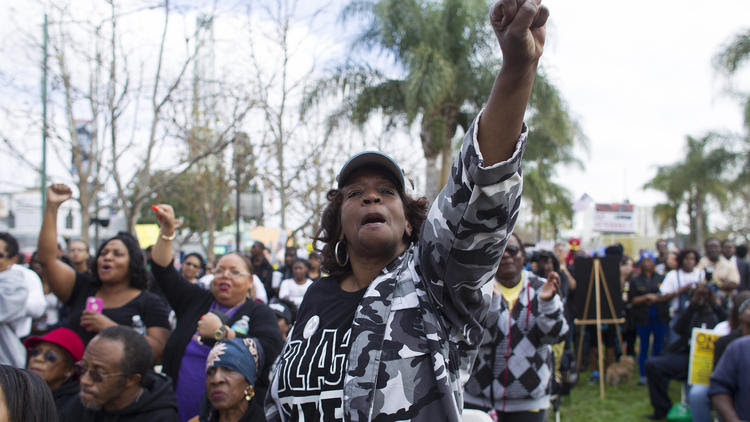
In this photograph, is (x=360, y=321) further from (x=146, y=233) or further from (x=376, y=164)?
(x=146, y=233)

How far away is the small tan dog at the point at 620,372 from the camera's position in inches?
313

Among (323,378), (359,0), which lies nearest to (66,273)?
(323,378)

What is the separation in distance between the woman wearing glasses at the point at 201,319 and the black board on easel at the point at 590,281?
5.49 meters

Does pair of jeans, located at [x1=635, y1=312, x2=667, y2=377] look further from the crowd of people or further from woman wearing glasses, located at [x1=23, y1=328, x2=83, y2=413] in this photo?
woman wearing glasses, located at [x1=23, y1=328, x2=83, y2=413]

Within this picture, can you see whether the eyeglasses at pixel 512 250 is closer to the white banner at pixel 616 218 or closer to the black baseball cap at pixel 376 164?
the black baseball cap at pixel 376 164

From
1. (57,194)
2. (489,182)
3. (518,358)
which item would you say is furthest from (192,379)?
(489,182)

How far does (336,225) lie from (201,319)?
5.34 feet

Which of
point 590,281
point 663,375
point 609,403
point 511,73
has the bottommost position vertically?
point 609,403

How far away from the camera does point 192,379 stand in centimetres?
332

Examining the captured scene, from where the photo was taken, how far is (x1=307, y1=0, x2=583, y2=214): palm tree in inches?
525

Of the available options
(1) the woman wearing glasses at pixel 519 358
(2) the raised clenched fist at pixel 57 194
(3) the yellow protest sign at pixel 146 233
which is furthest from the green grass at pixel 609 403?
(2) the raised clenched fist at pixel 57 194

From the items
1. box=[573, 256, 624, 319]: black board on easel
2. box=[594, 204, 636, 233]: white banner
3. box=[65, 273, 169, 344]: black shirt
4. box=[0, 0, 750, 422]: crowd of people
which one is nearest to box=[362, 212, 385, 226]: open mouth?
box=[0, 0, 750, 422]: crowd of people

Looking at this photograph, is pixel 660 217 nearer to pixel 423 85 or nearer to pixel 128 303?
pixel 423 85

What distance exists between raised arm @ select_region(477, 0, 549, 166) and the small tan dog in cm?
779
